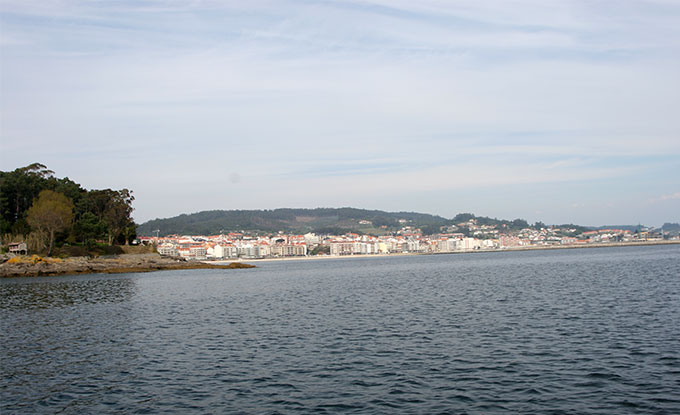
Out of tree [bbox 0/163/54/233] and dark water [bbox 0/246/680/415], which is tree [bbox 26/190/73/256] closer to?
→ tree [bbox 0/163/54/233]

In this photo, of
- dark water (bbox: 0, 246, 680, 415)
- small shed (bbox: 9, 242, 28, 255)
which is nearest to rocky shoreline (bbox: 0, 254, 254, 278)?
small shed (bbox: 9, 242, 28, 255)

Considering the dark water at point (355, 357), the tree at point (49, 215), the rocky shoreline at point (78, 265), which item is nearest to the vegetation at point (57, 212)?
the tree at point (49, 215)

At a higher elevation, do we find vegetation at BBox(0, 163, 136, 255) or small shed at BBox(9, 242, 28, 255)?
vegetation at BBox(0, 163, 136, 255)

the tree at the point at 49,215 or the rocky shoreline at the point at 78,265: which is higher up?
the tree at the point at 49,215

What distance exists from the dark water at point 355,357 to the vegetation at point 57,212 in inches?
1891

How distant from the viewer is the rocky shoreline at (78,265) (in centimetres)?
6016

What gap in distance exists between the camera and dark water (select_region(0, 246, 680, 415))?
37.5ft

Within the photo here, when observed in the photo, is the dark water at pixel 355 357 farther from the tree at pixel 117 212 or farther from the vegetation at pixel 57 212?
the tree at pixel 117 212

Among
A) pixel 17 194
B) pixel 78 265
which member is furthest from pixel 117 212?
pixel 78 265

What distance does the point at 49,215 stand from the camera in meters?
68.4

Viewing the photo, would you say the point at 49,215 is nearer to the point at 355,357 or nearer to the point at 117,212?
the point at 117,212

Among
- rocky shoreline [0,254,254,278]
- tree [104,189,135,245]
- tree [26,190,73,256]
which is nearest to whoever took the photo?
rocky shoreline [0,254,254,278]

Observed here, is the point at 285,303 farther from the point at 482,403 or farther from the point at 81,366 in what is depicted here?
the point at 482,403

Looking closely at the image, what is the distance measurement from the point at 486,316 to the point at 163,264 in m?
67.5
